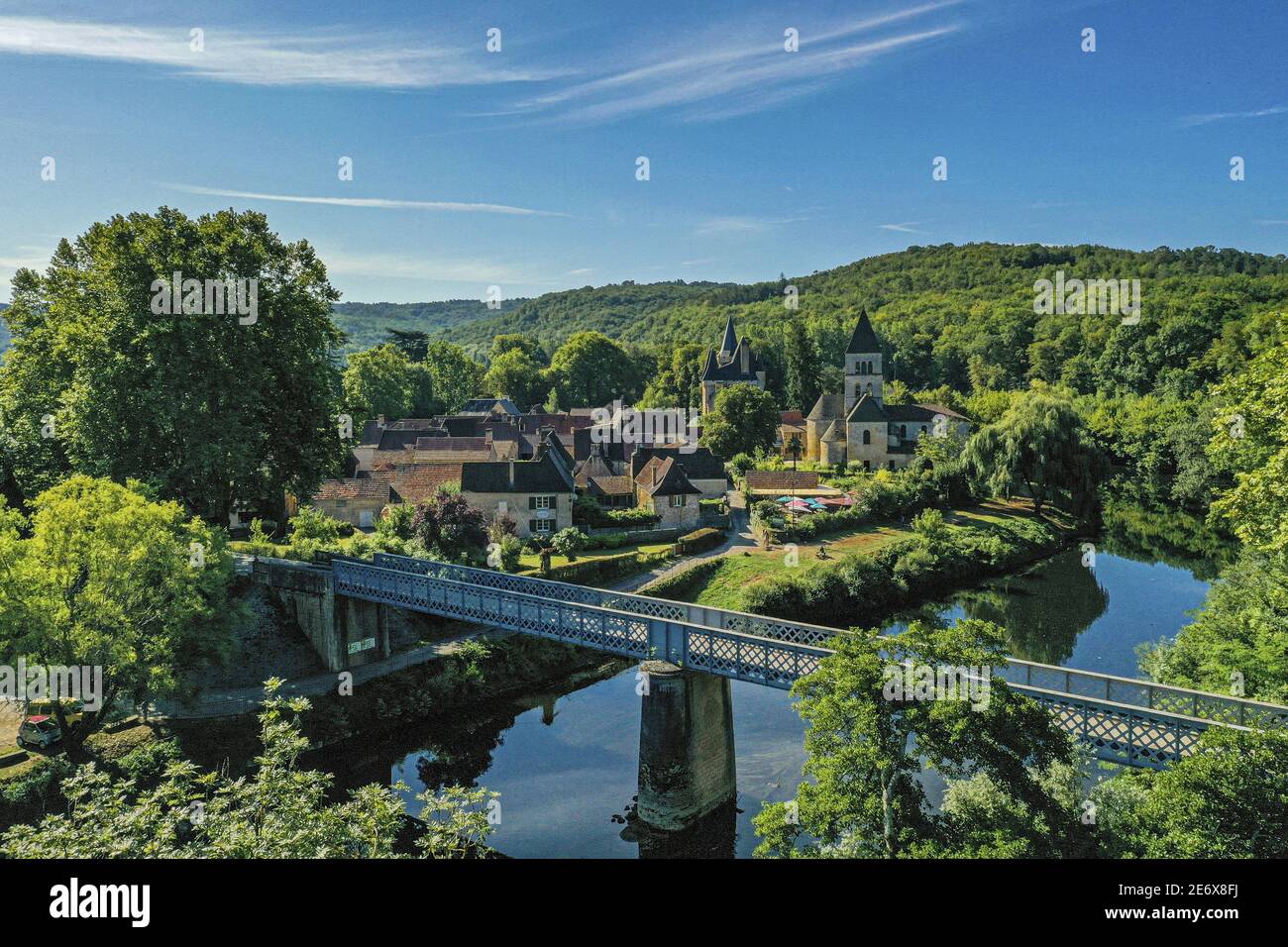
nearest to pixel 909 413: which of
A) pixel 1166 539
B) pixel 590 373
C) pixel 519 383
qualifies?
pixel 1166 539

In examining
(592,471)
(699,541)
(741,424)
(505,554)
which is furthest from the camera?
(741,424)

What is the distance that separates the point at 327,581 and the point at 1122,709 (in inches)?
946

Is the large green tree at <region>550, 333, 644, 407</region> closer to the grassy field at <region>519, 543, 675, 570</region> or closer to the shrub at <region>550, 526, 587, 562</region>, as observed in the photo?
the grassy field at <region>519, 543, 675, 570</region>

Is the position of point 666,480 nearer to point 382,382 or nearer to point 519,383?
point 382,382

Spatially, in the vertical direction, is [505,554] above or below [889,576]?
above

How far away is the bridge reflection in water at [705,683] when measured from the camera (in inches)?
616

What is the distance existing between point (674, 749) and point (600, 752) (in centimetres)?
538

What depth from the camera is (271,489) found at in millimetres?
34219

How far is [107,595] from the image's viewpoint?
21.7 metres

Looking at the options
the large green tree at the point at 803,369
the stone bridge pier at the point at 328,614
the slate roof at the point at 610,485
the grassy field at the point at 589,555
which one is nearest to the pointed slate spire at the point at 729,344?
the large green tree at the point at 803,369

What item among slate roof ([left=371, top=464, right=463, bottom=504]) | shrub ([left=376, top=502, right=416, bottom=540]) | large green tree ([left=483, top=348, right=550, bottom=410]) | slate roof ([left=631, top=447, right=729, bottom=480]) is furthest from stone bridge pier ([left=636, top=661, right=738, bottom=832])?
large green tree ([left=483, top=348, right=550, bottom=410])

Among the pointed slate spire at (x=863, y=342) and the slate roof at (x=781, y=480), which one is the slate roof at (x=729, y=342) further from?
the slate roof at (x=781, y=480)

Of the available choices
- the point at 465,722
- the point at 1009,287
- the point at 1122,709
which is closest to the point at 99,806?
the point at 1122,709

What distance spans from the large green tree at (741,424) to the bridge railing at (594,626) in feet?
147
